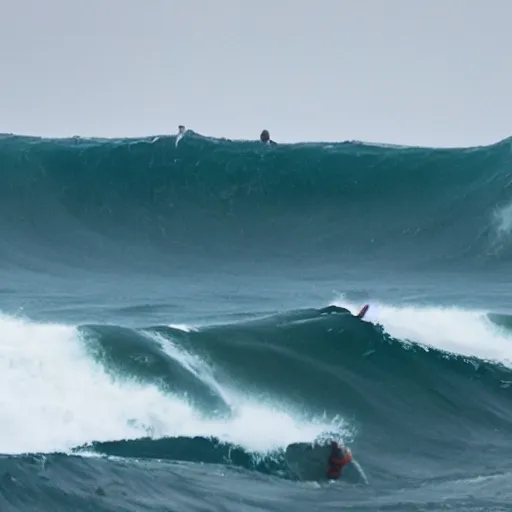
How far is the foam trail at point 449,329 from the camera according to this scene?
81.3 feet

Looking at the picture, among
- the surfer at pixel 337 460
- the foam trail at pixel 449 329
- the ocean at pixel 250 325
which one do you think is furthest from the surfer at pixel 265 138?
the surfer at pixel 337 460

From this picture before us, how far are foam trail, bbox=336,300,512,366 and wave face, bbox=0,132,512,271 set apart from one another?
727cm

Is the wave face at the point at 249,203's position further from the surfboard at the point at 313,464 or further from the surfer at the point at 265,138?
the surfboard at the point at 313,464

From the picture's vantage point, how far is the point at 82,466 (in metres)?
14.7

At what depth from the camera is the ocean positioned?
16.2 meters

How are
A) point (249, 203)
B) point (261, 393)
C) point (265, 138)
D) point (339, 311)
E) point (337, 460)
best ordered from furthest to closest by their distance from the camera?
point (265, 138)
point (249, 203)
point (339, 311)
point (261, 393)
point (337, 460)

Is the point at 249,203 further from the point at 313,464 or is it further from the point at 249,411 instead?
the point at 313,464

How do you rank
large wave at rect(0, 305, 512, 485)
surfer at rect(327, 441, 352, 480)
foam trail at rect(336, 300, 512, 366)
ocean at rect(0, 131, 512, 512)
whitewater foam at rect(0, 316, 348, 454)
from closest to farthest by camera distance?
ocean at rect(0, 131, 512, 512) → whitewater foam at rect(0, 316, 348, 454) → surfer at rect(327, 441, 352, 480) → large wave at rect(0, 305, 512, 485) → foam trail at rect(336, 300, 512, 366)

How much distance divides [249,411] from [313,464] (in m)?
2.31

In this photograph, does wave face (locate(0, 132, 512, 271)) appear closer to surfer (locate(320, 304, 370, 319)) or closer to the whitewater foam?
surfer (locate(320, 304, 370, 319))

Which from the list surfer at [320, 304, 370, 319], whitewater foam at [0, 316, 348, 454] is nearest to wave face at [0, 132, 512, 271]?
surfer at [320, 304, 370, 319]

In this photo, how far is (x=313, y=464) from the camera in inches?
680

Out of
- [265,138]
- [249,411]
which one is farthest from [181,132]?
[249,411]

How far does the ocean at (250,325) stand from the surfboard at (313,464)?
0.04 metres
